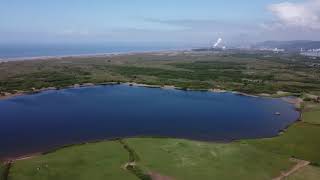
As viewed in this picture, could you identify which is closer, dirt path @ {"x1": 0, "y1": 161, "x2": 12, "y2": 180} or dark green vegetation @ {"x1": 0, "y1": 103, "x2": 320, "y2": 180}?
dirt path @ {"x1": 0, "y1": 161, "x2": 12, "y2": 180}

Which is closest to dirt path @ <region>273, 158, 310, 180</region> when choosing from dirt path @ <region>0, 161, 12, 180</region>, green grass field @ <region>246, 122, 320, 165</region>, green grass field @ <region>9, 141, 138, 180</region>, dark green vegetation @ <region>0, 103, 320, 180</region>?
dark green vegetation @ <region>0, 103, 320, 180</region>

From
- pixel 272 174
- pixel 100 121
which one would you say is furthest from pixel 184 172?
pixel 100 121

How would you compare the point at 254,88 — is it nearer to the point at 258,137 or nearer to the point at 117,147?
the point at 258,137

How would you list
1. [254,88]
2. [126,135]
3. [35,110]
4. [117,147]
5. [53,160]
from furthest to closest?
[254,88] → [35,110] → [126,135] → [117,147] → [53,160]

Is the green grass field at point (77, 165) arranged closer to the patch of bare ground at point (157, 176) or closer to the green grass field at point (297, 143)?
the patch of bare ground at point (157, 176)

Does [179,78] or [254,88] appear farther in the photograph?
[179,78]

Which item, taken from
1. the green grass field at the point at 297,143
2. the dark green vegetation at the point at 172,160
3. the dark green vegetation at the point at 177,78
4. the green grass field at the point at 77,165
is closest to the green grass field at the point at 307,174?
the dark green vegetation at the point at 172,160

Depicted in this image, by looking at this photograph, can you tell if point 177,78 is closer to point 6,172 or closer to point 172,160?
point 172,160

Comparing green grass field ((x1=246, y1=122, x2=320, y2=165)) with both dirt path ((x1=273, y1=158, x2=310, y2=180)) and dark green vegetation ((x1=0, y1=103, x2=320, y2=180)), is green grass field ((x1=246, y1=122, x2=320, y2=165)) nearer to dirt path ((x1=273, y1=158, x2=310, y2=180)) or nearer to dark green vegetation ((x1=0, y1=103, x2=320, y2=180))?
dark green vegetation ((x1=0, y1=103, x2=320, y2=180))
